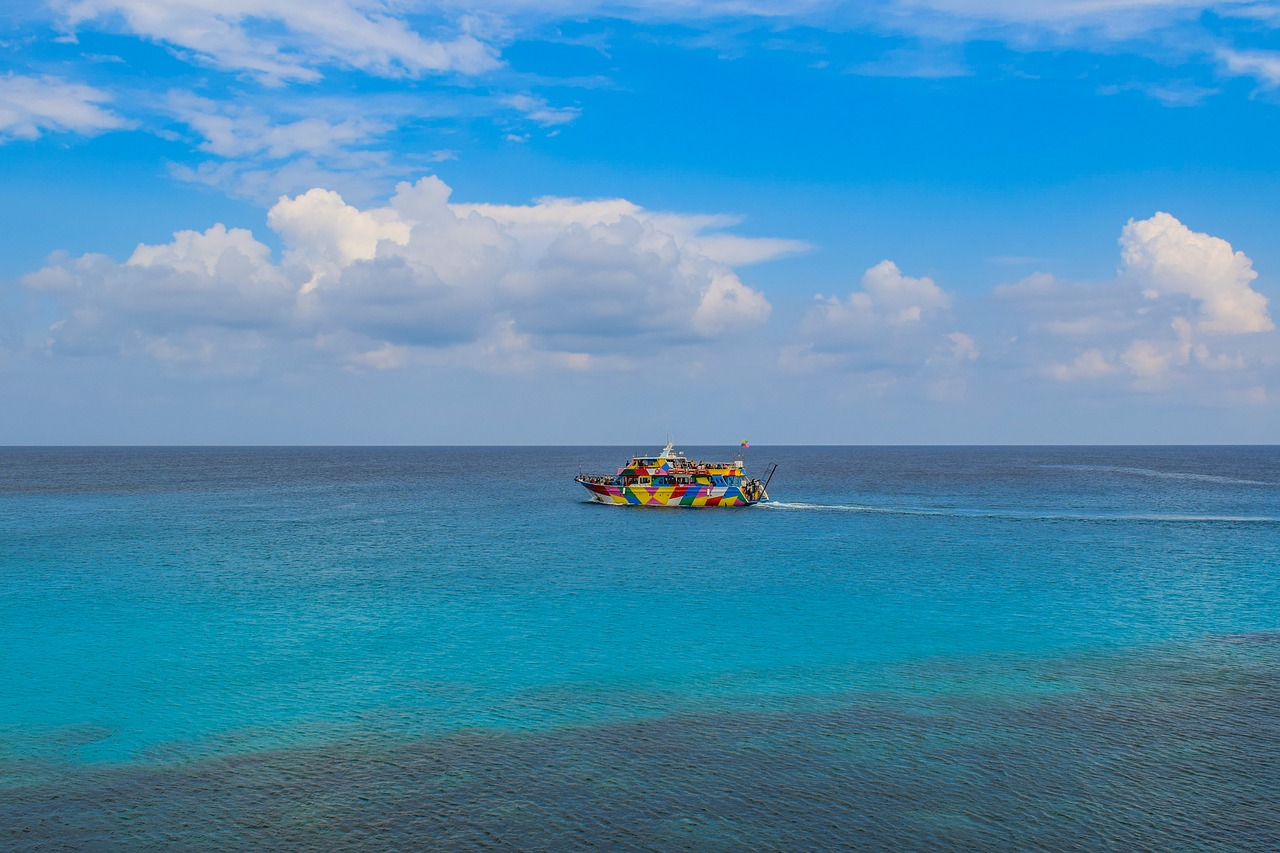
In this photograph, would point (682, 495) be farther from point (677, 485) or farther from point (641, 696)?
point (641, 696)

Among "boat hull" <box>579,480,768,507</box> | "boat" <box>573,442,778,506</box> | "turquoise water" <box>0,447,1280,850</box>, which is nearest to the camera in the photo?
"turquoise water" <box>0,447,1280,850</box>

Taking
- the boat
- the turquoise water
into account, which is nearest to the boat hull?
the boat

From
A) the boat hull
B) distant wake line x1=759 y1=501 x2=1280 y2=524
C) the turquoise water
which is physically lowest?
the turquoise water

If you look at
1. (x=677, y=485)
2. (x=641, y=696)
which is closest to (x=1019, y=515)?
(x=677, y=485)

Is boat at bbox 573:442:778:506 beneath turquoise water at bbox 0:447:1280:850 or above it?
above

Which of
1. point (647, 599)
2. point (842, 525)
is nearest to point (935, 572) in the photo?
point (647, 599)

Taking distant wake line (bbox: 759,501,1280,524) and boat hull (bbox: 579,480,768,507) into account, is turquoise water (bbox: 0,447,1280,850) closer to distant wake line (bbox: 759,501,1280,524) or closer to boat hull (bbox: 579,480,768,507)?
distant wake line (bbox: 759,501,1280,524)
